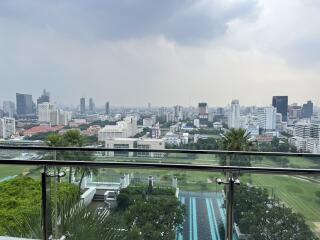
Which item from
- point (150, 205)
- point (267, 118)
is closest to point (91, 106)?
Answer: point (267, 118)

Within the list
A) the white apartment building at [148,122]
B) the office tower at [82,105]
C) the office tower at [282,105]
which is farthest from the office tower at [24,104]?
the office tower at [282,105]

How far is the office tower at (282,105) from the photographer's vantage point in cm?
1047

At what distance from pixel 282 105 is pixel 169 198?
1032 cm

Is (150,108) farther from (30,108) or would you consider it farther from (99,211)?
(99,211)

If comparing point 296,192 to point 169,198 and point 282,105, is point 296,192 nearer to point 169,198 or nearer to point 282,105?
point 169,198

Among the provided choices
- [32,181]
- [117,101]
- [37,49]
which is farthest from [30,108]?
[32,181]

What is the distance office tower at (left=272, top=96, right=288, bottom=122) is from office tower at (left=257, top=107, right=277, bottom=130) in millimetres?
204

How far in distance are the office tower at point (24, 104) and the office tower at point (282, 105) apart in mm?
8424

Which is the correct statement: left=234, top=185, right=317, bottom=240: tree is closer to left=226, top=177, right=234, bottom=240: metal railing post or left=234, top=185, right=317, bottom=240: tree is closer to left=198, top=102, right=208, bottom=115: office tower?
left=226, top=177, right=234, bottom=240: metal railing post

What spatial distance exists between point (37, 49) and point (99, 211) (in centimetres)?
1582

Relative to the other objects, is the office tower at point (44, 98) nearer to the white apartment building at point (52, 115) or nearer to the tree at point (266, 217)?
the white apartment building at point (52, 115)

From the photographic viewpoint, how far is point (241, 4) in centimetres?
805

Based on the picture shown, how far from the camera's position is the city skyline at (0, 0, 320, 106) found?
31.8 ft

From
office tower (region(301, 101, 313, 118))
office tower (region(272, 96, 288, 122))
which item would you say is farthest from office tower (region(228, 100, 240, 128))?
office tower (region(301, 101, 313, 118))
